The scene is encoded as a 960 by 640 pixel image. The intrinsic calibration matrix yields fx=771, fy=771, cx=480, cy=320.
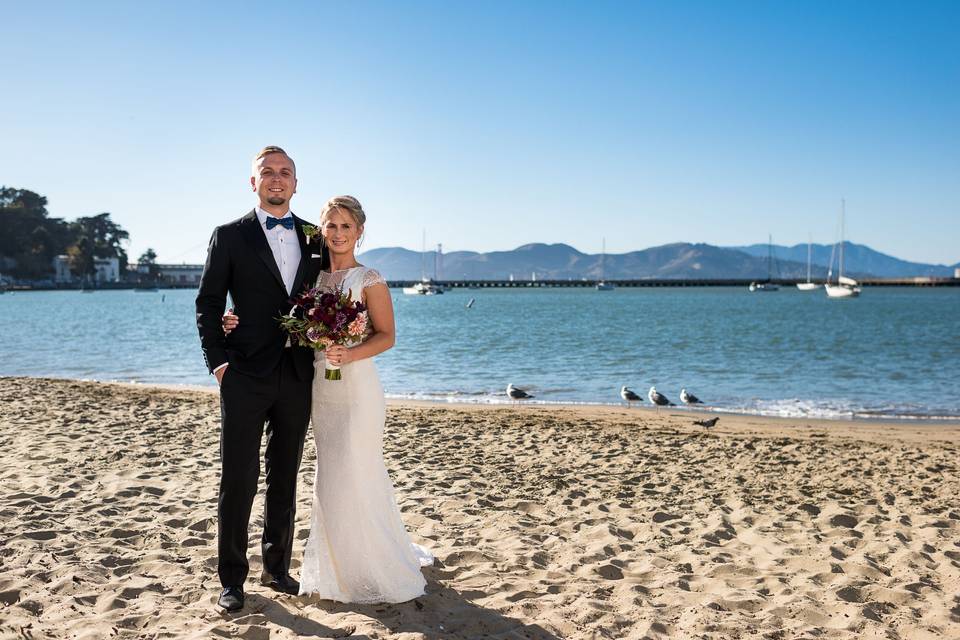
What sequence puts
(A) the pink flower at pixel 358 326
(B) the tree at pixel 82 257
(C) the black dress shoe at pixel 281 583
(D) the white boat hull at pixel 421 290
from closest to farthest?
(A) the pink flower at pixel 358 326 → (C) the black dress shoe at pixel 281 583 → (D) the white boat hull at pixel 421 290 → (B) the tree at pixel 82 257

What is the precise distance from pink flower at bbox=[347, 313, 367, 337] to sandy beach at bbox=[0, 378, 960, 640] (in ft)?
5.14

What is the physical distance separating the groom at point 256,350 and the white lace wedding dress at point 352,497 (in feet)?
0.53

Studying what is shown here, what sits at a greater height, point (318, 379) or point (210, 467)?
point (318, 379)

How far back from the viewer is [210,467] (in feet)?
26.1

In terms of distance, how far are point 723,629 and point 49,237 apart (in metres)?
169

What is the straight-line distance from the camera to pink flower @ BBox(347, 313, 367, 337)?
164 inches

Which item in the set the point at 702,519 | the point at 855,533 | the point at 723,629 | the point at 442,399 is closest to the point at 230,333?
the point at 723,629

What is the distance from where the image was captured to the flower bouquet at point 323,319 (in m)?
4.04

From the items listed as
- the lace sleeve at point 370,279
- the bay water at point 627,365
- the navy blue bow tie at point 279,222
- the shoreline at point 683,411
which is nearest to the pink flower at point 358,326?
the lace sleeve at point 370,279

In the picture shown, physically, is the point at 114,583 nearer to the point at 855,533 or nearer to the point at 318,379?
the point at 318,379

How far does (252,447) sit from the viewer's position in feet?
14.2

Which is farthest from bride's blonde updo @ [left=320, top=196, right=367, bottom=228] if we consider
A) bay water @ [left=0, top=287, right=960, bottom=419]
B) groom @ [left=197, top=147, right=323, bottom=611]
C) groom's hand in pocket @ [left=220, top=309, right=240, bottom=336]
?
bay water @ [left=0, top=287, right=960, bottom=419]

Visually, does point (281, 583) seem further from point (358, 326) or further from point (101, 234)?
point (101, 234)

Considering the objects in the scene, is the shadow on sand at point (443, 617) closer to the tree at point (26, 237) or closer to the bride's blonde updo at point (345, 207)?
the bride's blonde updo at point (345, 207)
